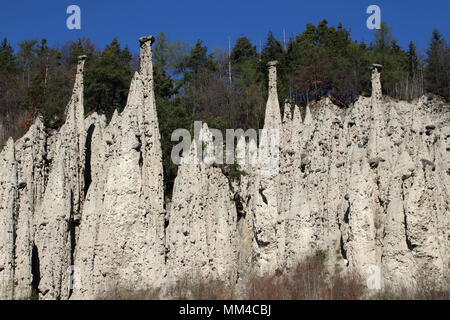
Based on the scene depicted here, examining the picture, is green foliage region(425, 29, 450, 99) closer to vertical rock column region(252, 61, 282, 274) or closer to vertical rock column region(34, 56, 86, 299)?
vertical rock column region(252, 61, 282, 274)

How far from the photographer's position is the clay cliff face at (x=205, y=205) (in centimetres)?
1739

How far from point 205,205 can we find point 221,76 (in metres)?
29.3

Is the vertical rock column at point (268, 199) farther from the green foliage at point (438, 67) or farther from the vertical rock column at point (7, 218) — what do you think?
the green foliage at point (438, 67)

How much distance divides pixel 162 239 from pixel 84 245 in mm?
2749

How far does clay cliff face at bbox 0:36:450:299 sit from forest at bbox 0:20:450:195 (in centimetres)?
546

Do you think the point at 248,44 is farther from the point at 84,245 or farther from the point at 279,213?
the point at 84,245

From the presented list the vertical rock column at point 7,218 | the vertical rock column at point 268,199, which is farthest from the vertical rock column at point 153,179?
the vertical rock column at point 268,199

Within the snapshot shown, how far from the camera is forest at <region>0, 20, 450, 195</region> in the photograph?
108ft

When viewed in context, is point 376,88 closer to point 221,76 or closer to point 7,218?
point 7,218

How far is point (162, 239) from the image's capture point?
1820 centimetres

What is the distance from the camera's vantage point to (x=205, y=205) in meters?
22.3

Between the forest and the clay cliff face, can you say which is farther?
the forest

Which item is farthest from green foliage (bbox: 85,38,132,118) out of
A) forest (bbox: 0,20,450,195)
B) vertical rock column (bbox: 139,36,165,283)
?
vertical rock column (bbox: 139,36,165,283)
